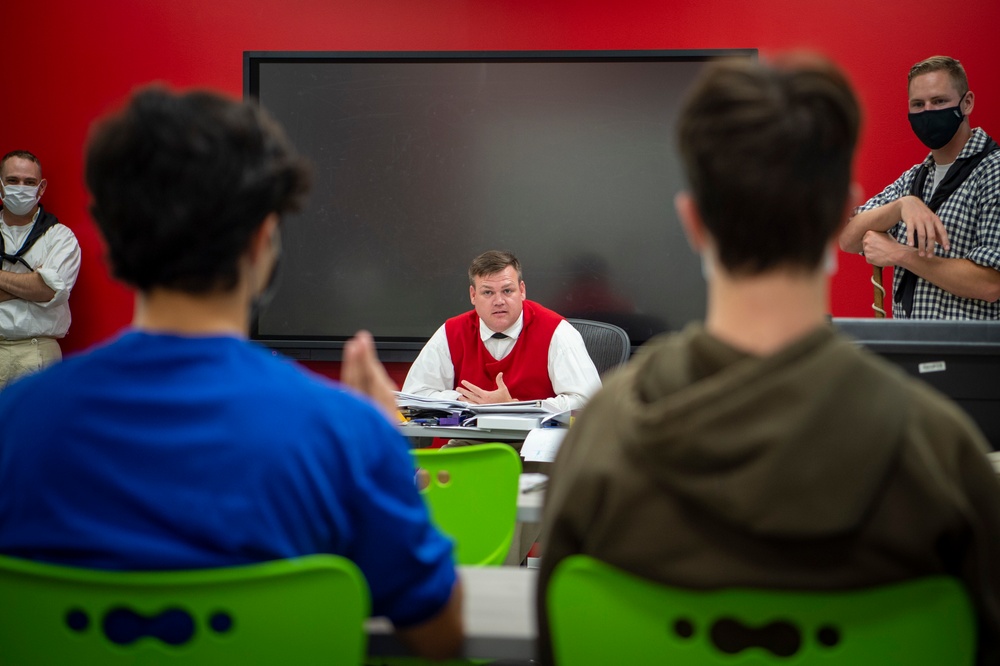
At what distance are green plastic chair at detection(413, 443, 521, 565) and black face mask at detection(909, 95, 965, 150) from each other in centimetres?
182

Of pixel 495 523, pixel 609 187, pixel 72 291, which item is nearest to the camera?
pixel 495 523

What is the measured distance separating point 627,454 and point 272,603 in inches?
13.9

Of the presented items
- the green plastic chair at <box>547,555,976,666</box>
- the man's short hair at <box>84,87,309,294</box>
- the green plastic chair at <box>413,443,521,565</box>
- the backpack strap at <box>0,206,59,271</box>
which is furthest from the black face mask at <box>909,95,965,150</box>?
the backpack strap at <box>0,206,59,271</box>

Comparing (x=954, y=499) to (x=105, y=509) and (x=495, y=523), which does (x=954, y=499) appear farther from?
(x=495, y=523)

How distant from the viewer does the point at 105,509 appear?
0.88m

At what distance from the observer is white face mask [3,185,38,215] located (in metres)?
4.87

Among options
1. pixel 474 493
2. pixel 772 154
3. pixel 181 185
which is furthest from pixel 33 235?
pixel 772 154

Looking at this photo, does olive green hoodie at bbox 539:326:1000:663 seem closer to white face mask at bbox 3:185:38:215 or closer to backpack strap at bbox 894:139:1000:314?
backpack strap at bbox 894:139:1000:314

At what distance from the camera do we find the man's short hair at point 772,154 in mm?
818

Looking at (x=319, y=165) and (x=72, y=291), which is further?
(x=72, y=291)

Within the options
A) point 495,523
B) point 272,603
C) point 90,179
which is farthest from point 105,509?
point 495,523

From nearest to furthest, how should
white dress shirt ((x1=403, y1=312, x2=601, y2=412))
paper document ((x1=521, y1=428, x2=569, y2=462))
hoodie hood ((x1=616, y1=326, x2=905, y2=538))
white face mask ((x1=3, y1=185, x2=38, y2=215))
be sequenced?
hoodie hood ((x1=616, y1=326, x2=905, y2=538)) < paper document ((x1=521, y1=428, x2=569, y2=462)) < white dress shirt ((x1=403, y1=312, x2=601, y2=412)) < white face mask ((x1=3, y1=185, x2=38, y2=215))

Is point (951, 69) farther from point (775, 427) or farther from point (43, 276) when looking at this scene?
point (43, 276)

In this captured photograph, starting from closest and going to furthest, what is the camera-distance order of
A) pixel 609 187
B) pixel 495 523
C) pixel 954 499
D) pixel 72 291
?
pixel 954 499, pixel 495 523, pixel 609 187, pixel 72 291
